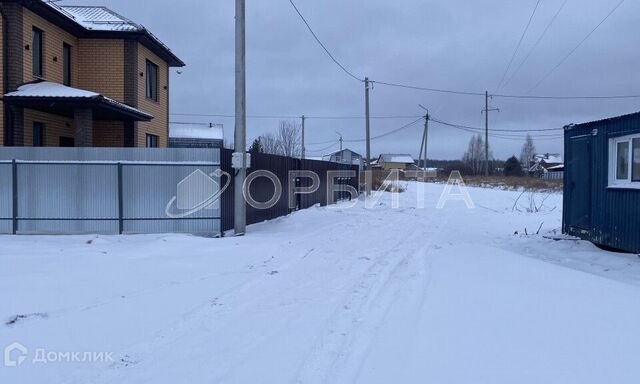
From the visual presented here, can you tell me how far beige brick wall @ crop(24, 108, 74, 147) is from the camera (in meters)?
17.6

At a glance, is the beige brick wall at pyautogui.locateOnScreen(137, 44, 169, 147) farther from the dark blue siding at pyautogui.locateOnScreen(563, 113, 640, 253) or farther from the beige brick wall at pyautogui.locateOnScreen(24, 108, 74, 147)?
the dark blue siding at pyautogui.locateOnScreen(563, 113, 640, 253)

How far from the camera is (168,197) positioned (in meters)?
13.2

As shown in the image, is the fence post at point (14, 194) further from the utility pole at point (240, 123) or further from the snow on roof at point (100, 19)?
the snow on roof at point (100, 19)

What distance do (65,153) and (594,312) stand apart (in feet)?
37.5

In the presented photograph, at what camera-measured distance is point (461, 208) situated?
25.5 meters

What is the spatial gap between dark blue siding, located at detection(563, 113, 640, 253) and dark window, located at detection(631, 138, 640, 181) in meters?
0.26

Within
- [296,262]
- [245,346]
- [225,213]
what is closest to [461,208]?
[225,213]

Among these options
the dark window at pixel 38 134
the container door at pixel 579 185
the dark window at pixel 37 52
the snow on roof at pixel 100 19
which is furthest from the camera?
the snow on roof at pixel 100 19

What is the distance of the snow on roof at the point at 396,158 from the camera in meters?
150

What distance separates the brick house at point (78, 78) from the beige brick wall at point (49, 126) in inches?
1.2

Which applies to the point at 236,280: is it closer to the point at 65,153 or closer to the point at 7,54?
the point at 65,153

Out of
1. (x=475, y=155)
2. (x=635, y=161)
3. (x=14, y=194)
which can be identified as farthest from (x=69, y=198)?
(x=475, y=155)

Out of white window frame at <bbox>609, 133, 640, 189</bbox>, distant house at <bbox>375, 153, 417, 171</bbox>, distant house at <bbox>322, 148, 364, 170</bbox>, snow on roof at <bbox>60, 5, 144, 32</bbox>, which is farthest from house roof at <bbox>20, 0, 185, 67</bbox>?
distant house at <bbox>375, 153, 417, 171</bbox>

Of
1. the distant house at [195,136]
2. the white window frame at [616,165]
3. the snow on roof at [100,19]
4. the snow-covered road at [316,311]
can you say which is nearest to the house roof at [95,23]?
the snow on roof at [100,19]
